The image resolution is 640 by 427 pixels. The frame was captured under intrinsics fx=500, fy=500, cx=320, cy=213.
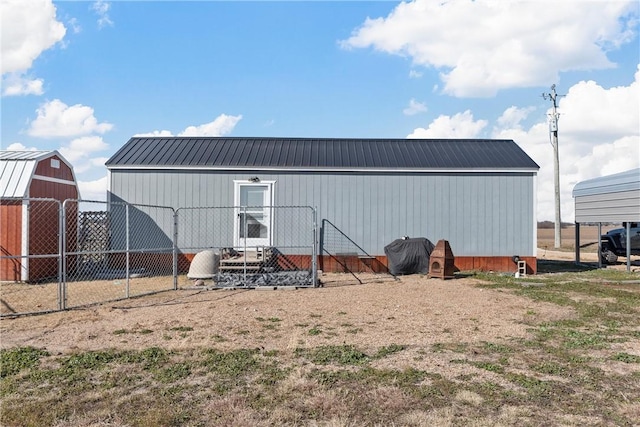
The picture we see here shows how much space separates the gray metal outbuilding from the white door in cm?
10

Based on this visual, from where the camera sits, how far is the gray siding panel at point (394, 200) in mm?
13914

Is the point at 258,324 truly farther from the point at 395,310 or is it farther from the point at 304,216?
the point at 304,216

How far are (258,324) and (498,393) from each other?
3.73m

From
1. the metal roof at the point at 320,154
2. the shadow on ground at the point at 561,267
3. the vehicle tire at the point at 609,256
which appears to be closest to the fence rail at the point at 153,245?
the metal roof at the point at 320,154

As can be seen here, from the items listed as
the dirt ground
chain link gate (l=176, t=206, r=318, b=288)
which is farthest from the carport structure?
chain link gate (l=176, t=206, r=318, b=288)

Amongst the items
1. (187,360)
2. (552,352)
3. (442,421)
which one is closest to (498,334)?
(552,352)

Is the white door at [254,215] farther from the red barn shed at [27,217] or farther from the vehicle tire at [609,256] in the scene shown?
the vehicle tire at [609,256]

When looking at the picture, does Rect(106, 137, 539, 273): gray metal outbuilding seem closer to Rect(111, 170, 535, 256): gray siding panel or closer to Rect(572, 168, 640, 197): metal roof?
Rect(111, 170, 535, 256): gray siding panel

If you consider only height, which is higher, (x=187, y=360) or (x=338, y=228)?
(x=338, y=228)

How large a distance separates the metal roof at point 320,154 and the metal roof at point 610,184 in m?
3.26

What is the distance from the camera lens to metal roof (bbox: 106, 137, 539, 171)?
14.0 meters

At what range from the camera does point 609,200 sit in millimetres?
16047

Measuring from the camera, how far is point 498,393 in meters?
4.50

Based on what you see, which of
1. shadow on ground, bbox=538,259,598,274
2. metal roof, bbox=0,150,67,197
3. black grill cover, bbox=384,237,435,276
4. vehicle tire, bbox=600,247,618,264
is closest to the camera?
metal roof, bbox=0,150,67,197
